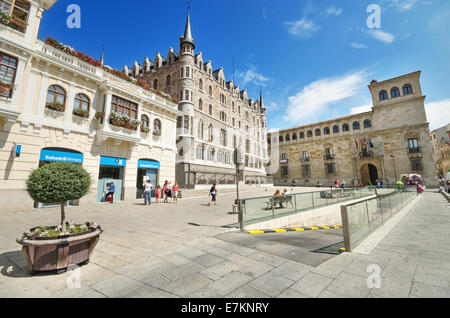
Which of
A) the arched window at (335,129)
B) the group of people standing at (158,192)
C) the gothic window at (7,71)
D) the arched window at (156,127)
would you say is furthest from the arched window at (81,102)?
the arched window at (335,129)

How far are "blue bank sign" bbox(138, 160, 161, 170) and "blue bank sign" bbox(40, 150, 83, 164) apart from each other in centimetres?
454

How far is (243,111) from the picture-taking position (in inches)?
1586

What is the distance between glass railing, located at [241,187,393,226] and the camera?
7.40 meters

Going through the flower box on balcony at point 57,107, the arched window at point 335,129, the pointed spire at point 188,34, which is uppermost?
the pointed spire at point 188,34

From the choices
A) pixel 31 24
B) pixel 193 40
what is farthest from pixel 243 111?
pixel 31 24

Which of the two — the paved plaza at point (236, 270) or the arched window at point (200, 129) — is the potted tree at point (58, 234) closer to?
the paved plaza at point (236, 270)

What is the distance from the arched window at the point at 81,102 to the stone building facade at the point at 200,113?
1237cm

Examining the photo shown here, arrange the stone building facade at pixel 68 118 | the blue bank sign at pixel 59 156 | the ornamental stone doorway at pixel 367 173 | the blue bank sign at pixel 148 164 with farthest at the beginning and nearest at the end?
the ornamental stone doorway at pixel 367 173, the blue bank sign at pixel 148 164, the blue bank sign at pixel 59 156, the stone building facade at pixel 68 118

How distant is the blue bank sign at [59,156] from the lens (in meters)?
11.6

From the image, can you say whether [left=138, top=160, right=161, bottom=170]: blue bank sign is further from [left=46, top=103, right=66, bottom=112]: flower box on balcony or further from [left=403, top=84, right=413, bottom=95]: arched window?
[left=403, top=84, right=413, bottom=95]: arched window

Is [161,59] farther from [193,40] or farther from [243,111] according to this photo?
[243,111]

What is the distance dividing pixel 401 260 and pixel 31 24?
763 inches

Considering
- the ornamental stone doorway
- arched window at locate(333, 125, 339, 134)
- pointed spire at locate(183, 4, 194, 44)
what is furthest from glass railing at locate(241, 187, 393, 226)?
arched window at locate(333, 125, 339, 134)

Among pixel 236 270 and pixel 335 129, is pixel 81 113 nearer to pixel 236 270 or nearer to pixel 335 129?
pixel 236 270
